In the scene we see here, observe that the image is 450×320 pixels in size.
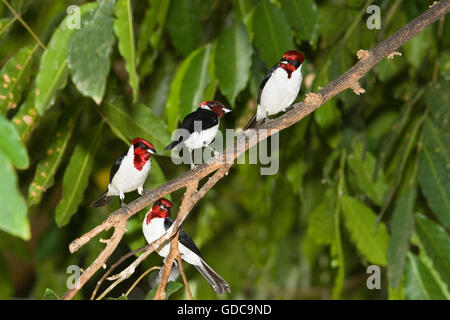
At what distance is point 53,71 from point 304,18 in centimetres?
41

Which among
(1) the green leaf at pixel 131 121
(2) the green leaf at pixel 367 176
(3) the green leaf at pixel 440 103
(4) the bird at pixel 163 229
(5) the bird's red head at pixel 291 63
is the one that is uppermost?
(3) the green leaf at pixel 440 103

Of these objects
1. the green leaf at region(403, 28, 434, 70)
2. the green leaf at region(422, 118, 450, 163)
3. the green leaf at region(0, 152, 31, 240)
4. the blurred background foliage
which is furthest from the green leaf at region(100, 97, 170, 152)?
the green leaf at region(403, 28, 434, 70)

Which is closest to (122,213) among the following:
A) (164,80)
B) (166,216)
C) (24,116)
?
(166,216)

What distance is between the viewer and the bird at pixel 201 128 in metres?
0.57

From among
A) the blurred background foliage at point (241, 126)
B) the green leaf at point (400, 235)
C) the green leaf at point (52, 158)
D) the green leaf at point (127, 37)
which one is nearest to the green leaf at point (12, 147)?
the blurred background foliage at point (241, 126)

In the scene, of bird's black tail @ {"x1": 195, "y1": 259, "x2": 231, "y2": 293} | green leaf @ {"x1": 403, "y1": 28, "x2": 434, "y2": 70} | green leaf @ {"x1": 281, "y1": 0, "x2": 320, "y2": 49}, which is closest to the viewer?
bird's black tail @ {"x1": 195, "y1": 259, "x2": 231, "y2": 293}

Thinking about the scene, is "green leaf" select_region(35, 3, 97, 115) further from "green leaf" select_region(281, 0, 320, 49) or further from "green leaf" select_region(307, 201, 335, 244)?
"green leaf" select_region(307, 201, 335, 244)

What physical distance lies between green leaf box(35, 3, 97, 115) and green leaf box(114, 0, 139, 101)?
0.06m

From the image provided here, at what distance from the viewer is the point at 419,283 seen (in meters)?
1.15

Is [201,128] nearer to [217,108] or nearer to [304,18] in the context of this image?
[217,108]

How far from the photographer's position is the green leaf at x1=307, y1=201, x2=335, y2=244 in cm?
116

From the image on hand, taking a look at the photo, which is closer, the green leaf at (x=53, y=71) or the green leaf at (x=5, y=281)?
the green leaf at (x=53, y=71)

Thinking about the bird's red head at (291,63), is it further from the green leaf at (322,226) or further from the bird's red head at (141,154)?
the green leaf at (322,226)

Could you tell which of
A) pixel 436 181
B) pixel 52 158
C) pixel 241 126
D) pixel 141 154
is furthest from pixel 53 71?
pixel 436 181
